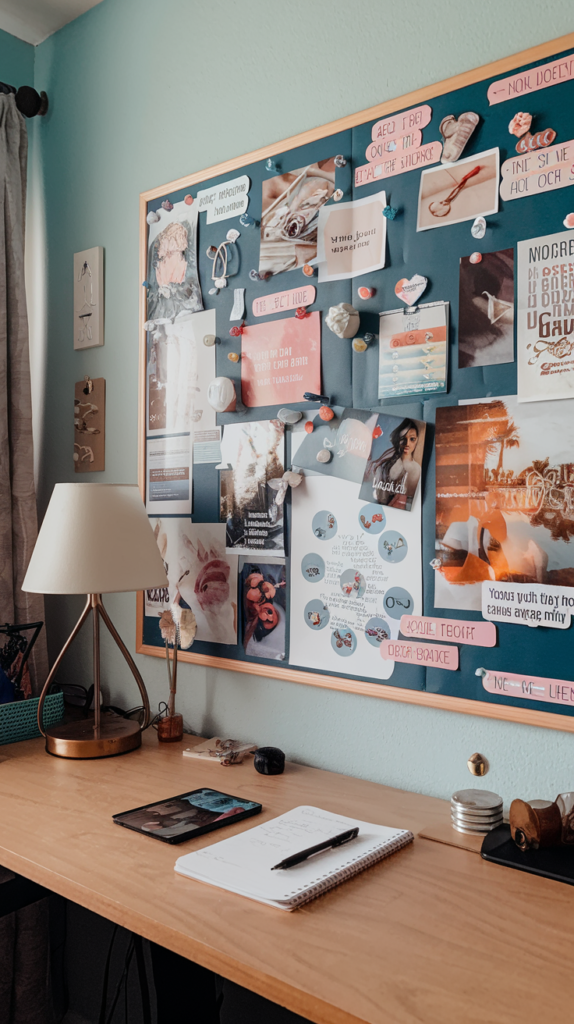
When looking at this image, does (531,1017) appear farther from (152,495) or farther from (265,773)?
(152,495)

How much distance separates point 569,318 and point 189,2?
1239mm

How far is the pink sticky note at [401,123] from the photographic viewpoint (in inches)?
52.1

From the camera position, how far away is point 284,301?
60.3 inches

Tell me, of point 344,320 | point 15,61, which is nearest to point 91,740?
point 344,320

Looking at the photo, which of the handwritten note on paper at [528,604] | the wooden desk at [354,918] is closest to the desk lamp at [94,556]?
the wooden desk at [354,918]

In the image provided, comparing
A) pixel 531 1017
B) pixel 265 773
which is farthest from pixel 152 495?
pixel 531 1017

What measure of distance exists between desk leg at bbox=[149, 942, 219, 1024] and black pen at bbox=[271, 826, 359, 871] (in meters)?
0.43

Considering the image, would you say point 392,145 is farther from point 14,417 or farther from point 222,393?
point 14,417

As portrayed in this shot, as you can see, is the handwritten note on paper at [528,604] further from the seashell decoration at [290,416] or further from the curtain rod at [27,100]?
the curtain rod at [27,100]

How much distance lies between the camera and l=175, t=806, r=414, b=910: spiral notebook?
950mm

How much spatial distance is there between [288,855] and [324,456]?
0.72 m

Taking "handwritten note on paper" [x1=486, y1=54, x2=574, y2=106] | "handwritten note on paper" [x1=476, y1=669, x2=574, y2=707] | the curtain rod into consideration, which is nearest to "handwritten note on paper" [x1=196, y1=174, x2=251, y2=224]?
"handwritten note on paper" [x1=486, y1=54, x2=574, y2=106]

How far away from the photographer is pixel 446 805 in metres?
1.27

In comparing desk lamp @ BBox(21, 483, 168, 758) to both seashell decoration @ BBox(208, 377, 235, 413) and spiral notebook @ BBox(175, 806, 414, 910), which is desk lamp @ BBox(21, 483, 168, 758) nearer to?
seashell decoration @ BBox(208, 377, 235, 413)
